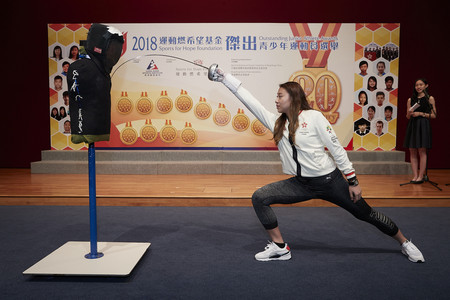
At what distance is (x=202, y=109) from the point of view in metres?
6.29

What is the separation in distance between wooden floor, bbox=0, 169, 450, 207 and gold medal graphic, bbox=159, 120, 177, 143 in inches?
40.2

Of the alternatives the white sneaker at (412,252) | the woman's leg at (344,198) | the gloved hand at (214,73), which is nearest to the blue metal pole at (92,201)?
the gloved hand at (214,73)

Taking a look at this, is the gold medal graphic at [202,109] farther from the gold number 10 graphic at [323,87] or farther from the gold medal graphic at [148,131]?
the gold number 10 graphic at [323,87]

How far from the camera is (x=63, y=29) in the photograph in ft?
20.7

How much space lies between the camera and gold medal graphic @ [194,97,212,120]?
628cm

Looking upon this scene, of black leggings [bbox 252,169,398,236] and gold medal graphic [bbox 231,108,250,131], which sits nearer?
black leggings [bbox 252,169,398,236]

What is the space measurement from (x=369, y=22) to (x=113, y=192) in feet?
16.1

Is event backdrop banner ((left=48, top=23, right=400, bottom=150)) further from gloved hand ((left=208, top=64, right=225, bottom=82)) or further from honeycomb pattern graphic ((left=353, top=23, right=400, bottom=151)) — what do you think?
gloved hand ((left=208, top=64, right=225, bottom=82))

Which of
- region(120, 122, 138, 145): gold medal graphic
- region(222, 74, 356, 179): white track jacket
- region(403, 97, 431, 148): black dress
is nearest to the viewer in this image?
region(222, 74, 356, 179): white track jacket

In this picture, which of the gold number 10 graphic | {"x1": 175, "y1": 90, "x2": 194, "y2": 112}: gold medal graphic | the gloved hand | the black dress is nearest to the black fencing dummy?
the gloved hand

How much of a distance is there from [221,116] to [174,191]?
2.23m

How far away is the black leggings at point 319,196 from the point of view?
2.38 m

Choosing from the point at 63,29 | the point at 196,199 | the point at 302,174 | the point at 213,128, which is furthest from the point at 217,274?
the point at 63,29

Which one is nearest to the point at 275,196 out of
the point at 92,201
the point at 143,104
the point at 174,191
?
the point at 92,201
